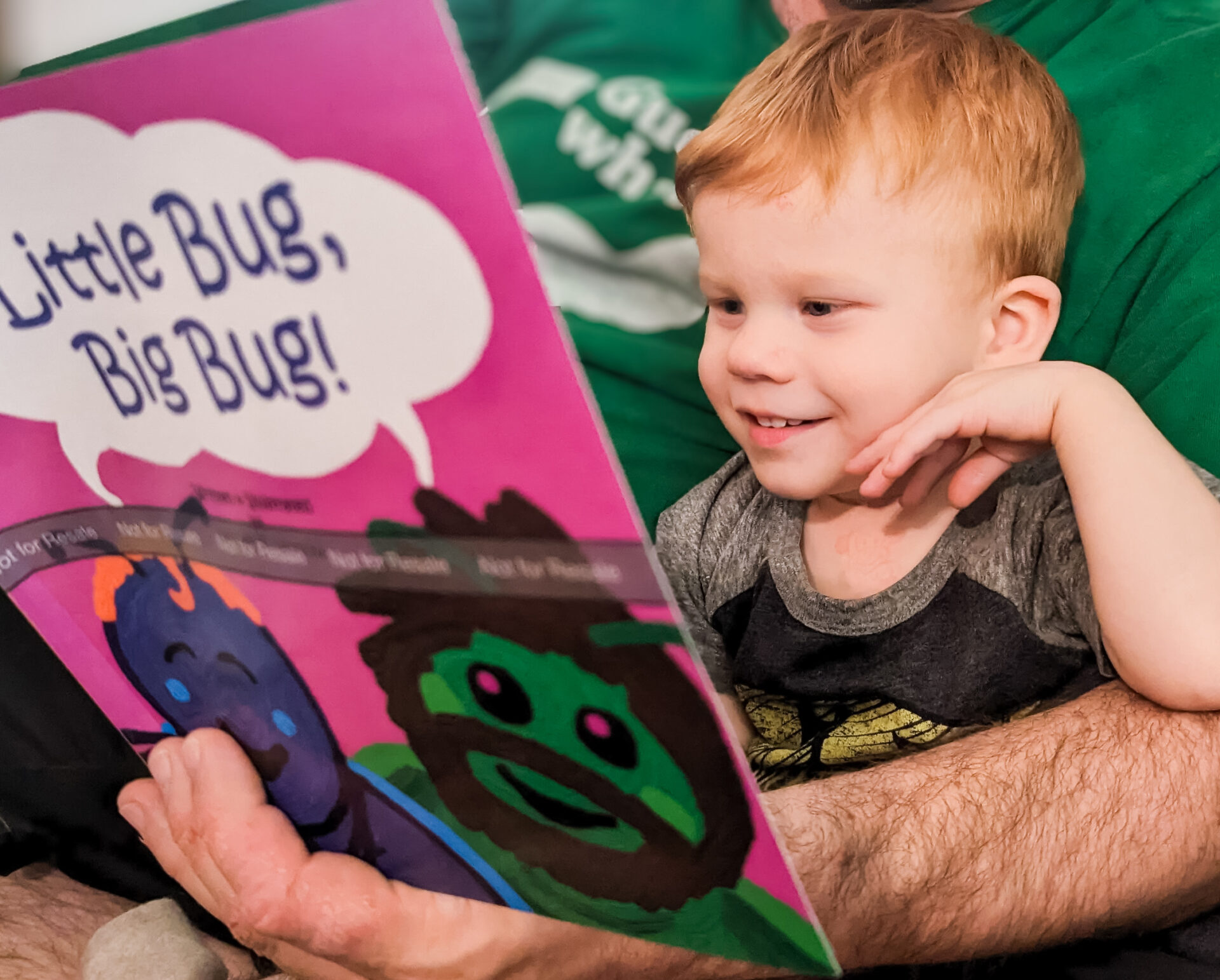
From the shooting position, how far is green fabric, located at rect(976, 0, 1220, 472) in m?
0.59

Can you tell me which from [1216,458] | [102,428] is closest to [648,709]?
[102,428]

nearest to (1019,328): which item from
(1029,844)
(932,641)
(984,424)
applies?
(984,424)

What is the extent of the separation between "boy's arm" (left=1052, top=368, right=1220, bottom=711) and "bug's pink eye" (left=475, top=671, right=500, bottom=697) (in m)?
0.35

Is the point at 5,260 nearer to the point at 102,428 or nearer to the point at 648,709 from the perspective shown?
the point at 102,428

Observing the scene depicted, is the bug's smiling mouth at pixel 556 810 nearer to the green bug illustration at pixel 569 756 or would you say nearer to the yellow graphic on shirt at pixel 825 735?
the green bug illustration at pixel 569 756

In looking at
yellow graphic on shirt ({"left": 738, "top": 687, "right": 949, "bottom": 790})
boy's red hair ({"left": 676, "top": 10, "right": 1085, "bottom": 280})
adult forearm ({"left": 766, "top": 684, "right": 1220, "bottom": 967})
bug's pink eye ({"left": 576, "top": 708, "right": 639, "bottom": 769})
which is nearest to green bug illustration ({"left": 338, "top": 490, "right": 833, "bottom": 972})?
bug's pink eye ({"left": 576, "top": 708, "right": 639, "bottom": 769})

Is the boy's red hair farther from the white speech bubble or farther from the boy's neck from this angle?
the white speech bubble

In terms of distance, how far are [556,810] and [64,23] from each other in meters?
0.51

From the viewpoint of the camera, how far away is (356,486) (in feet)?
1.35

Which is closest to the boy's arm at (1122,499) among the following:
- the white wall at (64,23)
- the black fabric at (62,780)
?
the white wall at (64,23)

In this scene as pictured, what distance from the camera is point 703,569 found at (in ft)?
2.46

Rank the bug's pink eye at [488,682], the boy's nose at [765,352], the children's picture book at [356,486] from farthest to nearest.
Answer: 1. the boy's nose at [765,352]
2. the bug's pink eye at [488,682]
3. the children's picture book at [356,486]

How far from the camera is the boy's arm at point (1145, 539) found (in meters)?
0.50

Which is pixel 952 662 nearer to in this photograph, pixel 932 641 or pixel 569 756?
pixel 932 641
